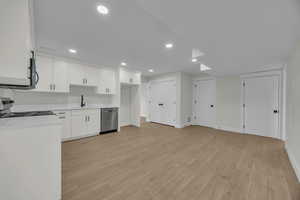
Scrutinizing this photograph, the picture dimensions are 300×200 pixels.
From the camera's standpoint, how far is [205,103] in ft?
18.2

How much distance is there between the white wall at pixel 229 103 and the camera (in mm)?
4641

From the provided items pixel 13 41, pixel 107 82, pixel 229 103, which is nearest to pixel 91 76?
pixel 107 82

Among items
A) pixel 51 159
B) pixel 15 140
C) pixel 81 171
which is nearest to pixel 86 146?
pixel 81 171

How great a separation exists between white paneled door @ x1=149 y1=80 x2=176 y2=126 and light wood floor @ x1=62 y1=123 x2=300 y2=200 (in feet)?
7.88

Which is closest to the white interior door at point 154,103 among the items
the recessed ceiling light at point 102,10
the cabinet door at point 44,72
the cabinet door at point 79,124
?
the cabinet door at point 79,124

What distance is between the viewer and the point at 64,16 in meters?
1.80

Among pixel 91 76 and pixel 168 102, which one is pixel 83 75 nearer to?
pixel 91 76

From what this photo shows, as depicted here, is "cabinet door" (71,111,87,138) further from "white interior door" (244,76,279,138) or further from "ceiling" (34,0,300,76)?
"white interior door" (244,76,279,138)

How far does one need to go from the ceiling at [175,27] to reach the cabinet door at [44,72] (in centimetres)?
36

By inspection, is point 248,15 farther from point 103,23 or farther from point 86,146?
point 86,146

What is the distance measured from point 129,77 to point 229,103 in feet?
13.9

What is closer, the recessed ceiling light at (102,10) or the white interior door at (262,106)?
the recessed ceiling light at (102,10)

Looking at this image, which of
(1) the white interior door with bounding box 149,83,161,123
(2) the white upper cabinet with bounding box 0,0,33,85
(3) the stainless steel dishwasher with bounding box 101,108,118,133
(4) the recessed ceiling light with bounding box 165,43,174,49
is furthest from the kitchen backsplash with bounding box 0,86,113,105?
(4) the recessed ceiling light with bounding box 165,43,174,49

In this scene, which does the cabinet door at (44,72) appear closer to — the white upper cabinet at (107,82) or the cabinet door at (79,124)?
the cabinet door at (79,124)
